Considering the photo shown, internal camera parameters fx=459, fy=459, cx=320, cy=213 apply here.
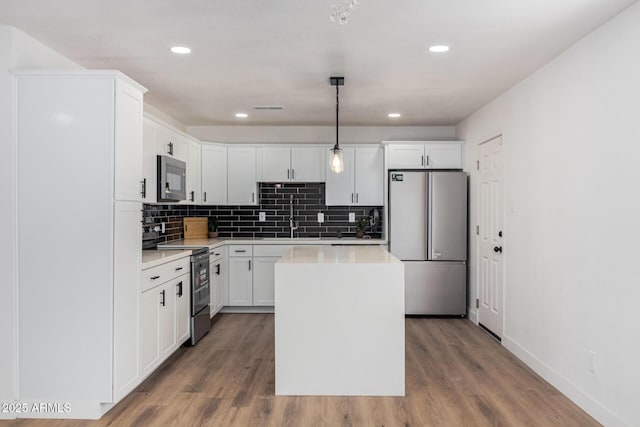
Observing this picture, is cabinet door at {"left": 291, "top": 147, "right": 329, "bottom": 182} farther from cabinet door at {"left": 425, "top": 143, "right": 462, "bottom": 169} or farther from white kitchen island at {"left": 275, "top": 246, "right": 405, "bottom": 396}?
white kitchen island at {"left": 275, "top": 246, "right": 405, "bottom": 396}

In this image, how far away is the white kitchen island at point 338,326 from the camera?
322 centimetres

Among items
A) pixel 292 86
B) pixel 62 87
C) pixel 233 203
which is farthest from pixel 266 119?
pixel 62 87

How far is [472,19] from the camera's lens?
8.91 feet

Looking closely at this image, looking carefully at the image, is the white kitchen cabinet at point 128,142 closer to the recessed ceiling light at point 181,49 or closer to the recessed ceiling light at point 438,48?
the recessed ceiling light at point 181,49

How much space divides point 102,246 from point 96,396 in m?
0.94

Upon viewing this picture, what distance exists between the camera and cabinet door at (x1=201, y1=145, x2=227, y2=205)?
586 centimetres

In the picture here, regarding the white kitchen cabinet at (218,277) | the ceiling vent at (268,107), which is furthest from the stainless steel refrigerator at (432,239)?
the white kitchen cabinet at (218,277)

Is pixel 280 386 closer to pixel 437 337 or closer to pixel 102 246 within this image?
pixel 102 246

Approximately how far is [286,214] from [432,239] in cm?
199

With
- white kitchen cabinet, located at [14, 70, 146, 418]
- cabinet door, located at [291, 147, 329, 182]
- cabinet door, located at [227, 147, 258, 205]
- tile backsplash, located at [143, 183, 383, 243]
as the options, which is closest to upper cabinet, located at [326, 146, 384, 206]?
cabinet door, located at [291, 147, 329, 182]

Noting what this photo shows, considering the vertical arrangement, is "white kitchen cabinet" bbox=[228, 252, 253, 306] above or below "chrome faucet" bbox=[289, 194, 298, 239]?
below

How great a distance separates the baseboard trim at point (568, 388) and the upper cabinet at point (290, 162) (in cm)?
313

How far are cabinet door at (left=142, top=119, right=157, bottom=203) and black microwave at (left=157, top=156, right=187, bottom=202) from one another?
0.20 feet

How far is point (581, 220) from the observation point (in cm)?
305
